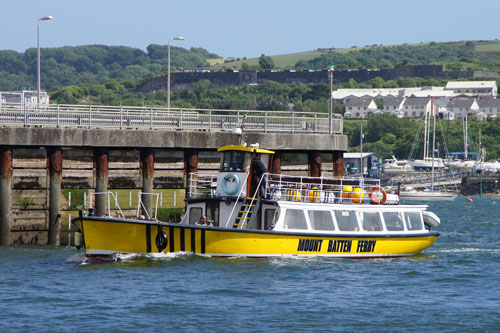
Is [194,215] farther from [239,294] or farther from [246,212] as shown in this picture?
[239,294]

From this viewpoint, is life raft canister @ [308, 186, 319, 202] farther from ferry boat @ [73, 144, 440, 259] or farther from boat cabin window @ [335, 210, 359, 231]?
boat cabin window @ [335, 210, 359, 231]

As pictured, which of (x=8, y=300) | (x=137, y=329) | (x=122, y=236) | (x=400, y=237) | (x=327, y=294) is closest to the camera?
(x=137, y=329)

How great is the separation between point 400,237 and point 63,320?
614 inches

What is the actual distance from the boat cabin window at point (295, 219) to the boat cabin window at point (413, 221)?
5.21 meters

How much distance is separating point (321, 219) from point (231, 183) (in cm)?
368

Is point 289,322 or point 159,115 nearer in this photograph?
point 289,322

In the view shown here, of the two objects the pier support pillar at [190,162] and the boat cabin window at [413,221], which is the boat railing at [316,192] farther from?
the pier support pillar at [190,162]

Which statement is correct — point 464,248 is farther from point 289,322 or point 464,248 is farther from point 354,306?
point 289,322

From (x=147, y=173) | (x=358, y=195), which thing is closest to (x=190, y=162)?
(x=147, y=173)

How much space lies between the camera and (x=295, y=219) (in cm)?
3181

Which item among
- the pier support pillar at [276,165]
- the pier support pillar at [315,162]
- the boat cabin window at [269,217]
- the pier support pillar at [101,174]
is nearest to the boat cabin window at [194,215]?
the boat cabin window at [269,217]

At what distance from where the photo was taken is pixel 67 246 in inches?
1372

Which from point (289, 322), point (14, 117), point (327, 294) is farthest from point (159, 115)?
point (289, 322)

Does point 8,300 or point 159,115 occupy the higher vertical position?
point 159,115
